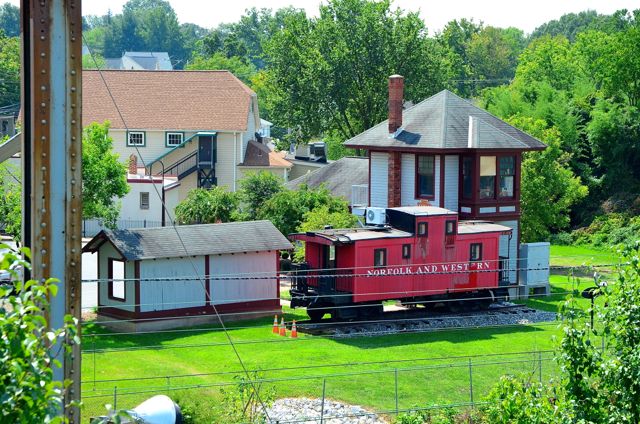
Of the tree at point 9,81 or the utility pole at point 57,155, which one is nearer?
the utility pole at point 57,155

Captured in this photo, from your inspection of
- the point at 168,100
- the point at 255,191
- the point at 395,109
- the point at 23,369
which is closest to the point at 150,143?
the point at 168,100

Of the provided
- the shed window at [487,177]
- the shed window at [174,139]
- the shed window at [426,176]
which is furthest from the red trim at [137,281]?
the shed window at [174,139]

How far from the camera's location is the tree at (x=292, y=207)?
42.9 m

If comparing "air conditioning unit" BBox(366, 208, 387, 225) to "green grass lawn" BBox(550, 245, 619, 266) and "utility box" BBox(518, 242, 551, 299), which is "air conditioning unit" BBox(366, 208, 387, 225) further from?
"green grass lawn" BBox(550, 245, 619, 266)

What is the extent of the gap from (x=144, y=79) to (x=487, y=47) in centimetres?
9321

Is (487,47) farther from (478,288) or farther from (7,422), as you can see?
(7,422)

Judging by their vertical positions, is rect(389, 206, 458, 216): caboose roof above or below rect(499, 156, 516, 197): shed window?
below

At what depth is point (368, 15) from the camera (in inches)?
2413

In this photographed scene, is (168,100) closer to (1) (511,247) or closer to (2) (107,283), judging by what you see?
(1) (511,247)

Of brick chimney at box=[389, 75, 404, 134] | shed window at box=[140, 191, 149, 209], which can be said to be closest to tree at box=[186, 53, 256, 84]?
shed window at box=[140, 191, 149, 209]

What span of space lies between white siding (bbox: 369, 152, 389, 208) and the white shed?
7.48 meters

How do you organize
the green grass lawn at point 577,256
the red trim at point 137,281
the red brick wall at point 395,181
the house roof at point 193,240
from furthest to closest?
1. the green grass lawn at point 577,256
2. the red brick wall at point 395,181
3. the house roof at point 193,240
4. the red trim at point 137,281

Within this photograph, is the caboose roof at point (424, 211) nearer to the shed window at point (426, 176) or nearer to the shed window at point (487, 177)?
the shed window at point (426, 176)

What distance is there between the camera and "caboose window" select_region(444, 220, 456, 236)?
34688mm
